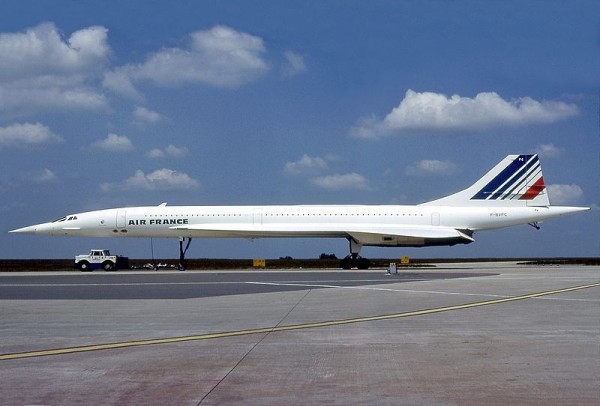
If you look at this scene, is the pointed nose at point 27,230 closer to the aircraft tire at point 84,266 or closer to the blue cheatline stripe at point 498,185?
the aircraft tire at point 84,266

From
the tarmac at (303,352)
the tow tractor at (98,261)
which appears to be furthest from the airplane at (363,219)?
the tarmac at (303,352)

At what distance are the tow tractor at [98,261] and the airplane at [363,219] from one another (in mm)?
1446

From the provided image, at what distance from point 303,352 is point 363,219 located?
119 ft

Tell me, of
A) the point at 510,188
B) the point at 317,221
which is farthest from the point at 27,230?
the point at 510,188

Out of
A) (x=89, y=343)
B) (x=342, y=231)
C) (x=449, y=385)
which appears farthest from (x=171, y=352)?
(x=342, y=231)

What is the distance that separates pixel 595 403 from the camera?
6.60m

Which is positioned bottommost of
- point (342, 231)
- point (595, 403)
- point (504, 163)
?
point (595, 403)

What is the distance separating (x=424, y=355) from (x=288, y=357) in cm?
172

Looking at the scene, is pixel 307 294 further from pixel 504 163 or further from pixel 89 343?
pixel 504 163

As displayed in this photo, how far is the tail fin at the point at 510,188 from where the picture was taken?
47438 mm

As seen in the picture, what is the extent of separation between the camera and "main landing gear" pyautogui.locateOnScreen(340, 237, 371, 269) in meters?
46.8

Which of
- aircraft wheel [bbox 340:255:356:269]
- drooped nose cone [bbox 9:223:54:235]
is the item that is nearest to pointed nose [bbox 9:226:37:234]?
drooped nose cone [bbox 9:223:54:235]

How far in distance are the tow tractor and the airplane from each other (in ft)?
4.75

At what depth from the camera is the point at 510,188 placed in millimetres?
47594
